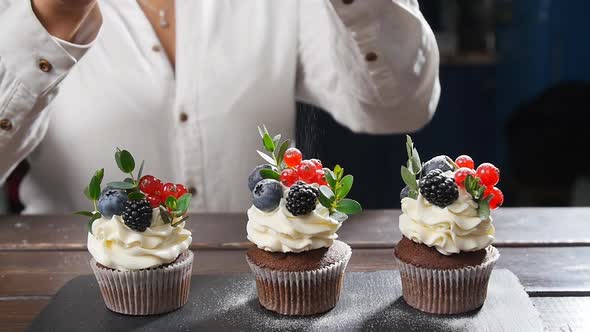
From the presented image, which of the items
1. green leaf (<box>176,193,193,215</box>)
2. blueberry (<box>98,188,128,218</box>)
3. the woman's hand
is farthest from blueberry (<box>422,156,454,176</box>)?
the woman's hand

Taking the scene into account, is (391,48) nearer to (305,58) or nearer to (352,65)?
(352,65)

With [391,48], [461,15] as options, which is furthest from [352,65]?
[461,15]

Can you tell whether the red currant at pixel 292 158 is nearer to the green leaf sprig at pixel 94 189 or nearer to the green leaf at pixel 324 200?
the green leaf at pixel 324 200

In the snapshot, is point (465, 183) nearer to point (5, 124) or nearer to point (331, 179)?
point (331, 179)

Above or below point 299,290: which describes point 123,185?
above

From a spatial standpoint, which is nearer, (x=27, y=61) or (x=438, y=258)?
(x=438, y=258)

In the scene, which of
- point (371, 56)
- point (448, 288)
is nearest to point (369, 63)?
point (371, 56)

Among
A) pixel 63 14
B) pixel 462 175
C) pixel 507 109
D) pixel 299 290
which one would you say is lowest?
pixel 507 109
